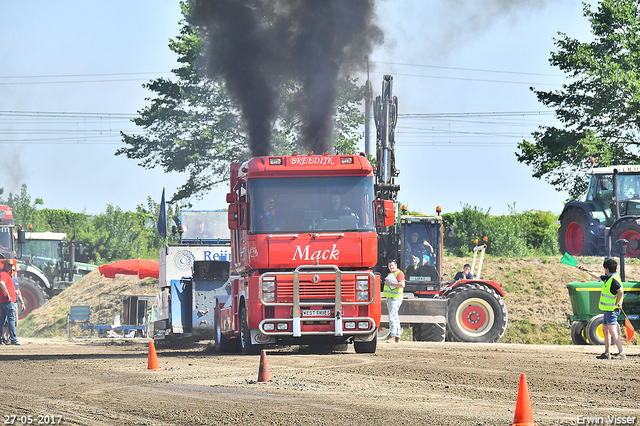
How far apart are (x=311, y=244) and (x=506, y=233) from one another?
1088 inches

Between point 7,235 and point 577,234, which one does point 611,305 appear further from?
point 7,235

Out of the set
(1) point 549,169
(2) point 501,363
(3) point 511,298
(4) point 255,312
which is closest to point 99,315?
(3) point 511,298

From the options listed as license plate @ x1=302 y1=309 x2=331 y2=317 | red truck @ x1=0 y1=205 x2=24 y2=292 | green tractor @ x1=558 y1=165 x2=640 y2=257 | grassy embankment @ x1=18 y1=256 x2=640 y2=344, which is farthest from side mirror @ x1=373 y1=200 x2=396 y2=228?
red truck @ x1=0 y1=205 x2=24 y2=292

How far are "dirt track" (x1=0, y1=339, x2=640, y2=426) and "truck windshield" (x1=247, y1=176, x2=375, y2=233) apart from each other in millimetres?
2246

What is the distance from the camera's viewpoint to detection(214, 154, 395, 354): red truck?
14.5 m

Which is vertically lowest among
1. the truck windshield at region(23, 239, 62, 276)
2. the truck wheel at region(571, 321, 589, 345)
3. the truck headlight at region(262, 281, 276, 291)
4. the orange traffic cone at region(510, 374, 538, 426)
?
the truck wheel at region(571, 321, 589, 345)

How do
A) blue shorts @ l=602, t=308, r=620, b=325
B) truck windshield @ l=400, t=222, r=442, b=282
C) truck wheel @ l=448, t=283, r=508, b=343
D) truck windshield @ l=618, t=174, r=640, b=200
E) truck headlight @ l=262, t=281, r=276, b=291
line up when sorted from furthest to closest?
truck windshield @ l=618, t=174, r=640, b=200, truck windshield @ l=400, t=222, r=442, b=282, truck wheel @ l=448, t=283, r=508, b=343, blue shorts @ l=602, t=308, r=620, b=325, truck headlight @ l=262, t=281, r=276, b=291

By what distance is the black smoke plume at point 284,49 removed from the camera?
2070cm

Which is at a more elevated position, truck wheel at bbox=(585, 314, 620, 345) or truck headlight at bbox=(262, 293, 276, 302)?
truck headlight at bbox=(262, 293, 276, 302)

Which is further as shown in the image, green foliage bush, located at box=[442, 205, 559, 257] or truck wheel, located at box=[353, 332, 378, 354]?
green foliage bush, located at box=[442, 205, 559, 257]

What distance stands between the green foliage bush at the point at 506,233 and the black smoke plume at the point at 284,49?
19.4m

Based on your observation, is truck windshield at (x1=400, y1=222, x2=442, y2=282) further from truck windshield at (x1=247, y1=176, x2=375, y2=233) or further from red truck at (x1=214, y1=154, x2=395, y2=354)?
truck windshield at (x1=247, y1=176, x2=375, y2=233)

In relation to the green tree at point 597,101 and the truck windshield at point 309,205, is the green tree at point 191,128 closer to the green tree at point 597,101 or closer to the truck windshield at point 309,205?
the green tree at point 597,101

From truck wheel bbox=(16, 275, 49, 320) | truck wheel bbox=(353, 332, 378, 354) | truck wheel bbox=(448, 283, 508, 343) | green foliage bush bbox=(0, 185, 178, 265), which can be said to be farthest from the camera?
green foliage bush bbox=(0, 185, 178, 265)
